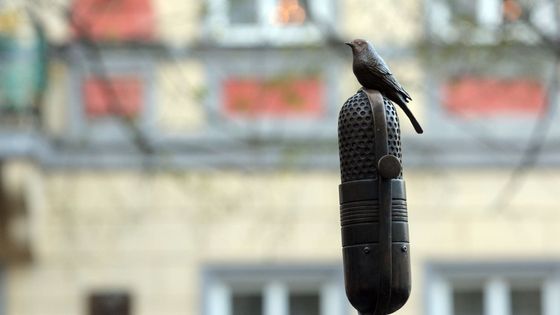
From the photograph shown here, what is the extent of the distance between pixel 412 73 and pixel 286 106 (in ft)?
3.71

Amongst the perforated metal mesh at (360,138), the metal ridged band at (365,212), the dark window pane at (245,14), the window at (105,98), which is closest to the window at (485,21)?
the dark window pane at (245,14)

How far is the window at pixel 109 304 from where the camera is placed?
15.5 metres

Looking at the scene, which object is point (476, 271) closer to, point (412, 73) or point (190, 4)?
point (412, 73)

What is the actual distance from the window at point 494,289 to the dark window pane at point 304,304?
1.00m

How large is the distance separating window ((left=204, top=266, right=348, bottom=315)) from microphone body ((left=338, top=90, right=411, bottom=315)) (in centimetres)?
954

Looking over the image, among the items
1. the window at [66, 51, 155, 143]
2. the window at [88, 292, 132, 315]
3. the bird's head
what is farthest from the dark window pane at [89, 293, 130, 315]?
the bird's head

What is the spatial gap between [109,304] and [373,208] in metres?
9.67

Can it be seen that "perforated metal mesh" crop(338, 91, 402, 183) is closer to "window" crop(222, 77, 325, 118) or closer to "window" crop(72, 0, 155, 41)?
"window" crop(222, 77, 325, 118)

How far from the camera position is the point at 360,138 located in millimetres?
6172

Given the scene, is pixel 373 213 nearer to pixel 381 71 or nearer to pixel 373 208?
pixel 373 208

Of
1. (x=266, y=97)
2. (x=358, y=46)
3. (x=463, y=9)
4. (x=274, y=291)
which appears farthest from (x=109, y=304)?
(x=358, y=46)

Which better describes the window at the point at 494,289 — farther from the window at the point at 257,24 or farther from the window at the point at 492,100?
the window at the point at 257,24

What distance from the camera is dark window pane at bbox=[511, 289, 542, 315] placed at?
15.8 metres

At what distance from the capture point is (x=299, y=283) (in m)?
15.8
